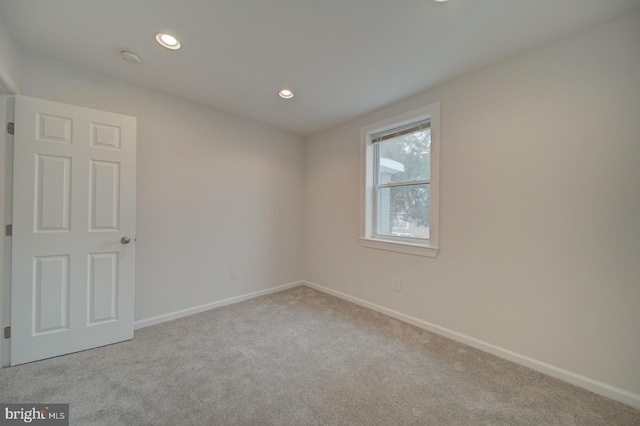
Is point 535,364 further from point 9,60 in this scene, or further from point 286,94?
point 9,60

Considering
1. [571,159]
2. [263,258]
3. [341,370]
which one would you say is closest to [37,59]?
[263,258]

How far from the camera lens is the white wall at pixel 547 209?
154cm

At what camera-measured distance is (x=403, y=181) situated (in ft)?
9.20

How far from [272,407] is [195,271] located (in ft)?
6.02

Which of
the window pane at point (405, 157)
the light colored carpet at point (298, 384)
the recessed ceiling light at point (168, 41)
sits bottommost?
the light colored carpet at point (298, 384)

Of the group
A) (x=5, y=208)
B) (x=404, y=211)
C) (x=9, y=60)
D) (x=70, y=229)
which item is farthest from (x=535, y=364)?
(x=9, y=60)

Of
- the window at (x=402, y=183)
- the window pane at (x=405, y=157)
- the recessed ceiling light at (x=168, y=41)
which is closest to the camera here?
the recessed ceiling light at (x=168, y=41)

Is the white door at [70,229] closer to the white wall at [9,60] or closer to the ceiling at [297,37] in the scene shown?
the white wall at [9,60]

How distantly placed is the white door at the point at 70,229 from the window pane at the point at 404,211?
2625 millimetres

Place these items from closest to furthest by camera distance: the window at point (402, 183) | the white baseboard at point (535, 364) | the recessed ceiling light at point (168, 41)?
the white baseboard at point (535, 364) < the recessed ceiling light at point (168, 41) < the window at point (402, 183)

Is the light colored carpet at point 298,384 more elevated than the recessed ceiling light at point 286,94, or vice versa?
the recessed ceiling light at point 286,94

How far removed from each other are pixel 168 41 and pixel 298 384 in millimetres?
2620

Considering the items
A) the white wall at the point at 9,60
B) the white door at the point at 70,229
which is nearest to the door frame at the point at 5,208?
→ the white door at the point at 70,229

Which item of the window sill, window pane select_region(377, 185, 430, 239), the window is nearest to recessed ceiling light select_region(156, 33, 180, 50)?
the window
